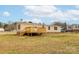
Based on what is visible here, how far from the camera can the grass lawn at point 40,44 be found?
2504 millimetres

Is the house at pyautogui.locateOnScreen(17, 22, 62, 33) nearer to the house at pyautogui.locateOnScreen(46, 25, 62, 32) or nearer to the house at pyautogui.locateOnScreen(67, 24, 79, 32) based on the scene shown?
the house at pyautogui.locateOnScreen(46, 25, 62, 32)

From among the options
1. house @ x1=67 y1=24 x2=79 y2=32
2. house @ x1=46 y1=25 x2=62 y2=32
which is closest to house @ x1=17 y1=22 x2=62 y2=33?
house @ x1=46 y1=25 x2=62 y2=32

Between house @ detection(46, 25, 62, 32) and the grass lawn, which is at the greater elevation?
house @ detection(46, 25, 62, 32)

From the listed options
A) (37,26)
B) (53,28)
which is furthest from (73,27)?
(37,26)

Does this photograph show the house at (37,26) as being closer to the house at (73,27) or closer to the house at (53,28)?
the house at (53,28)

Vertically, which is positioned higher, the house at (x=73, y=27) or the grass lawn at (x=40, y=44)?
the house at (x=73, y=27)

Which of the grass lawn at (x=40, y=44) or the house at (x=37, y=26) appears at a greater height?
the house at (x=37, y=26)

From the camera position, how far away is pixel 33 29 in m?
2.53

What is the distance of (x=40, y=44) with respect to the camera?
8.25 feet

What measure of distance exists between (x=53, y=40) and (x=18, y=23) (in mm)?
403

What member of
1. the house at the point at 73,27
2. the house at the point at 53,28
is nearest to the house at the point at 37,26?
the house at the point at 53,28

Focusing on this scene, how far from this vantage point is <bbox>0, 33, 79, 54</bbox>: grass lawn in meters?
2.50

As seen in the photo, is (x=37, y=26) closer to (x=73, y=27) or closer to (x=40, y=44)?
(x=40, y=44)
